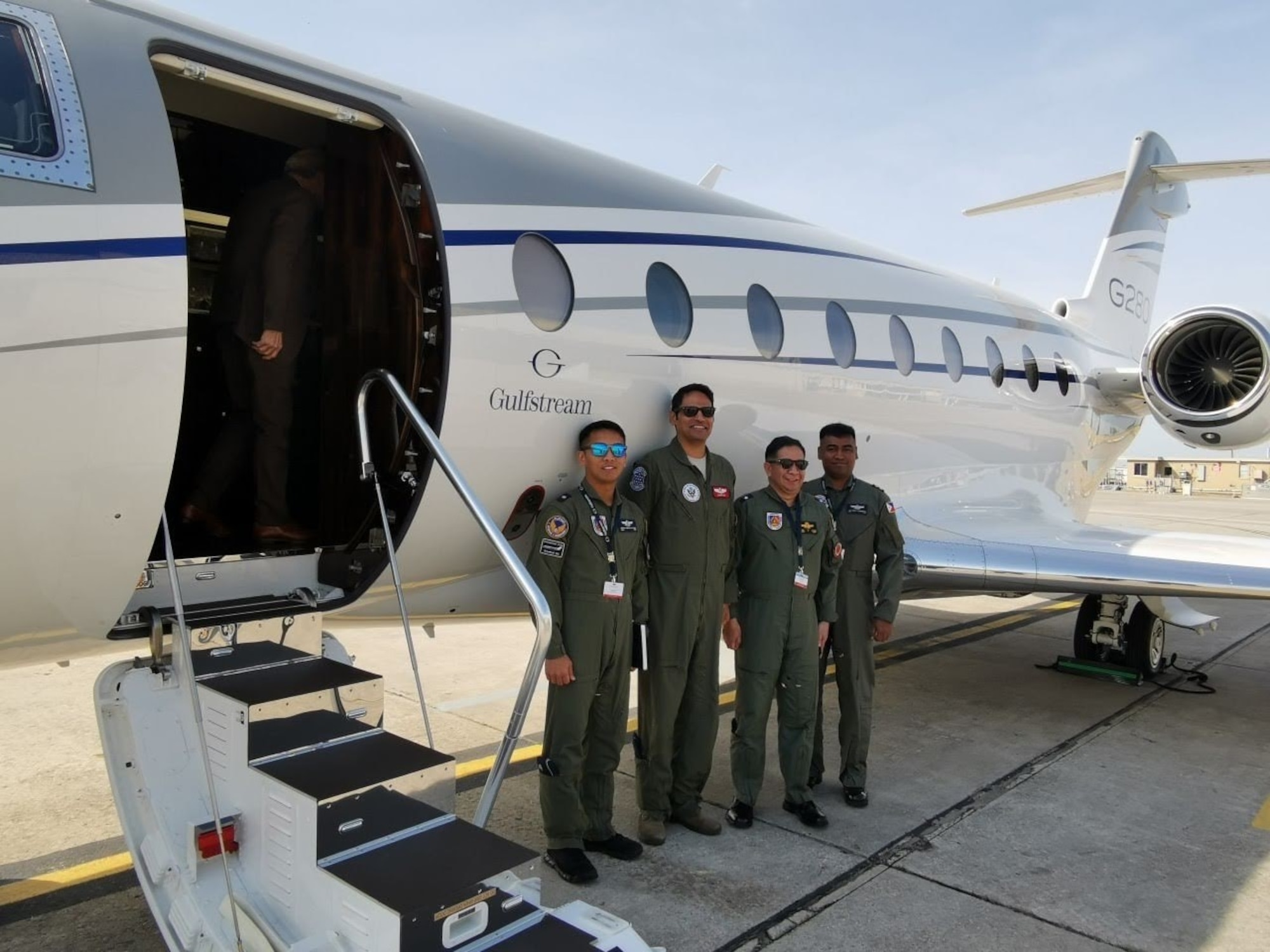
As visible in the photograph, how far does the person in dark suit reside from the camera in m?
4.15

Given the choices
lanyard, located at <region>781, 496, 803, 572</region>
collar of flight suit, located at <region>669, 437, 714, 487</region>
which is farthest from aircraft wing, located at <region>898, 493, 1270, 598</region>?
collar of flight suit, located at <region>669, 437, 714, 487</region>

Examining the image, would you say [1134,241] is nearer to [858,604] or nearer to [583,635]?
[858,604]

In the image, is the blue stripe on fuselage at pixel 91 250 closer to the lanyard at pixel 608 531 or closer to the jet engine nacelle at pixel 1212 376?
the lanyard at pixel 608 531

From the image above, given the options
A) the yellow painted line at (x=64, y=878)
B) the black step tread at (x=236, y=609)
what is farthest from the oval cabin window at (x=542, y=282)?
the yellow painted line at (x=64, y=878)

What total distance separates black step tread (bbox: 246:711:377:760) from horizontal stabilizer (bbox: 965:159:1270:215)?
40.5 feet

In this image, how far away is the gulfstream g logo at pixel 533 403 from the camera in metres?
4.54

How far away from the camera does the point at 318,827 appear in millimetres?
2807

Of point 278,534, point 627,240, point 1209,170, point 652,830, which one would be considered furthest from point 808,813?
point 1209,170

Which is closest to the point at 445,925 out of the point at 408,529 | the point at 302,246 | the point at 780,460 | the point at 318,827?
the point at 318,827

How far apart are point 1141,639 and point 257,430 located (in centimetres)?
803

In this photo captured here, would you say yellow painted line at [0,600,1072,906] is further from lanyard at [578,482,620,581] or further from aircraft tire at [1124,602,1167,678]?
aircraft tire at [1124,602,1167,678]

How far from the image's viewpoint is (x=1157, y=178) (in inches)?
508

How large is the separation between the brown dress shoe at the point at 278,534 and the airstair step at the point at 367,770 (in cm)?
145

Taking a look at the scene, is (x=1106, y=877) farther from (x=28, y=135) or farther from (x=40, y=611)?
(x=28, y=135)
